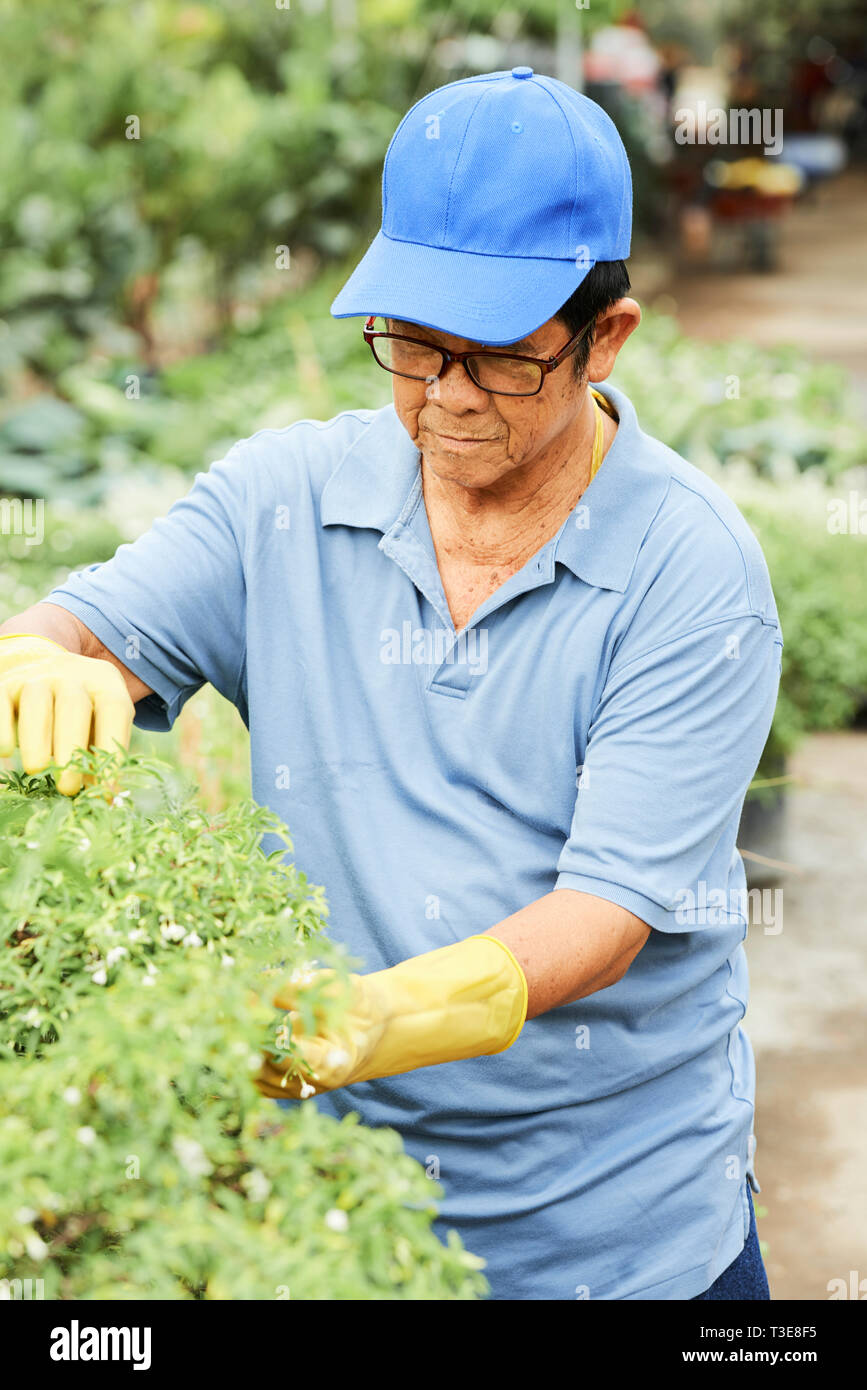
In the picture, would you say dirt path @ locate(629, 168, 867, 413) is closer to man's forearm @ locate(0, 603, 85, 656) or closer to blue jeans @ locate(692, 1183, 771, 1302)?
blue jeans @ locate(692, 1183, 771, 1302)

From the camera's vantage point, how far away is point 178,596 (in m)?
1.89

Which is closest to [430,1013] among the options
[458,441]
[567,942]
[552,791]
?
[567,942]

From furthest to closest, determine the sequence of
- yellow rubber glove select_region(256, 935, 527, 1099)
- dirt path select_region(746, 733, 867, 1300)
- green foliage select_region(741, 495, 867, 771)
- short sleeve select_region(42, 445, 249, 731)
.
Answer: green foliage select_region(741, 495, 867, 771) < dirt path select_region(746, 733, 867, 1300) < short sleeve select_region(42, 445, 249, 731) < yellow rubber glove select_region(256, 935, 527, 1099)

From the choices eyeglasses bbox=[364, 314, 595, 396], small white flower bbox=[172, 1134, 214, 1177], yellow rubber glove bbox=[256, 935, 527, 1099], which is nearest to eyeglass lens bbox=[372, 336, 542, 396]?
eyeglasses bbox=[364, 314, 595, 396]

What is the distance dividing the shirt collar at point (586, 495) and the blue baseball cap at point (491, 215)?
10.6 inches

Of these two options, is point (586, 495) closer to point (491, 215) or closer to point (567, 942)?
point (491, 215)

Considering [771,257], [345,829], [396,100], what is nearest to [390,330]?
[345,829]

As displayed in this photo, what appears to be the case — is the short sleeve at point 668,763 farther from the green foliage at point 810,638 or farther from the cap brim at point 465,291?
the green foliage at point 810,638

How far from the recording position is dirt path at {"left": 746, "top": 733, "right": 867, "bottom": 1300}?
341 cm

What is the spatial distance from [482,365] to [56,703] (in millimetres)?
596

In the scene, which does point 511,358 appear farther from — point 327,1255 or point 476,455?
point 327,1255

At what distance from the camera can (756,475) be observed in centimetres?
734
